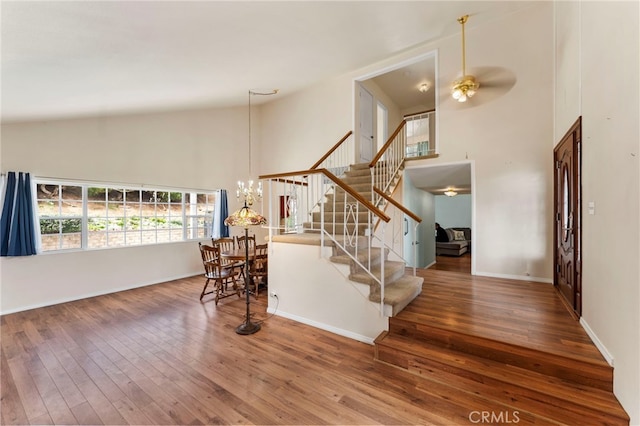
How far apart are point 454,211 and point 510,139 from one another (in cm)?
649

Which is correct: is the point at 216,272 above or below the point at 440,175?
below

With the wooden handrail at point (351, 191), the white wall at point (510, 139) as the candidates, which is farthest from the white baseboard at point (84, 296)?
the white wall at point (510, 139)

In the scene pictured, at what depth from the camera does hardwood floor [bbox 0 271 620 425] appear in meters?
1.84

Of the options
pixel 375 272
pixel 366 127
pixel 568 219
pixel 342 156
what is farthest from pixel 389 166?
pixel 568 219

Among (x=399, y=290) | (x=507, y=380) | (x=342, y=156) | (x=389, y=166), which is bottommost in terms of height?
(x=507, y=380)

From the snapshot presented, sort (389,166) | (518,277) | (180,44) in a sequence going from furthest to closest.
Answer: (389,166), (518,277), (180,44)

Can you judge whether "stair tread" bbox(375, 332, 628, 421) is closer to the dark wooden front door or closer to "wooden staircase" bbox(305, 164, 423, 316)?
"wooden staircase" bbox(305, 164, 423, 316)

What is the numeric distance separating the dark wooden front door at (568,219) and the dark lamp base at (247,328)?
3.49 metres

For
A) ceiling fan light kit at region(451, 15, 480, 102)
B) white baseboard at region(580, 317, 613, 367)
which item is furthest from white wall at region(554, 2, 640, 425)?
ceiling fan light kit at region(451, 15, 480, 102)

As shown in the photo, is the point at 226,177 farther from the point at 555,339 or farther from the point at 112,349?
the point at 555,339

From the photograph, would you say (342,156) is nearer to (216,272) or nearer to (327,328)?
(216,272)

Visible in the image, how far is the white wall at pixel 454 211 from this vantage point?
32.4 feet

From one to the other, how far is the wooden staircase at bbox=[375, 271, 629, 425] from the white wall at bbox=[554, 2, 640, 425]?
0.14 meters

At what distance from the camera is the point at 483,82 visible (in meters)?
4.36
